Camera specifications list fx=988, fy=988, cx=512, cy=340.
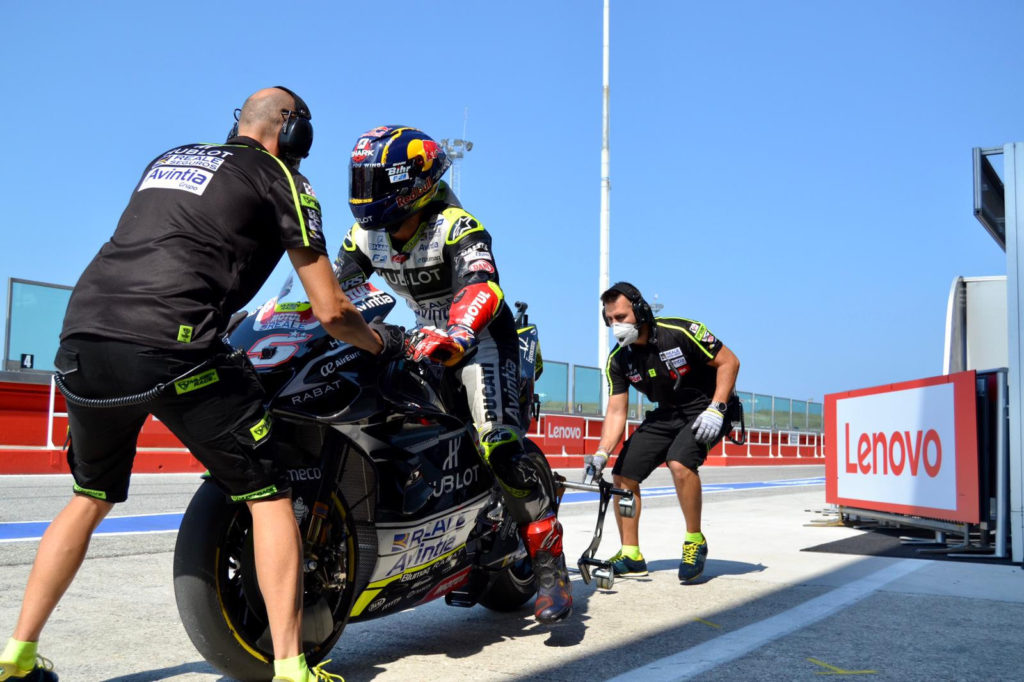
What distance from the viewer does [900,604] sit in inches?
198

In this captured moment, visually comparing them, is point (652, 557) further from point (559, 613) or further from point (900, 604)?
point (559, 613)

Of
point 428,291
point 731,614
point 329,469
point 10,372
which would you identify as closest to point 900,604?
point 731,614

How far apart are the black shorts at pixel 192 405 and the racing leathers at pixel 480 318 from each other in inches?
40.8

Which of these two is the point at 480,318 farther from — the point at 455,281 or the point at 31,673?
the point at 31,673

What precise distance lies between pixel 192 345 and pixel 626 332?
392 cm

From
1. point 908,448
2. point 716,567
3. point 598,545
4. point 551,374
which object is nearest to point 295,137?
point 598,545

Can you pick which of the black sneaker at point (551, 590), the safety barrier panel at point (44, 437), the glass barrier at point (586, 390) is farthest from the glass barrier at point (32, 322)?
the glass barrier at point (586, 390)

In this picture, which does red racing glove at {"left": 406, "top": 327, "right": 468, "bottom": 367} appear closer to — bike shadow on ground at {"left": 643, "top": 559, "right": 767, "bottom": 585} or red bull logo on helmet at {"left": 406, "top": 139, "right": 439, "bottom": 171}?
red bull logo on helmet at {"left": 406, "top": 139, "right": 439, "bottom": 171}

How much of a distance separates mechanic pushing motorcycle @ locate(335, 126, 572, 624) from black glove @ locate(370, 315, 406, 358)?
0.72 feet

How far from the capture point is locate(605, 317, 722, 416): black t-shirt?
6320 mm

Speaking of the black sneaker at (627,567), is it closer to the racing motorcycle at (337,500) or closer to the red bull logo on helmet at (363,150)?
the racing motorcycle at (337,500)

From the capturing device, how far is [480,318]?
367 cm

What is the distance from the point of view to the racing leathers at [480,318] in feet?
12.6

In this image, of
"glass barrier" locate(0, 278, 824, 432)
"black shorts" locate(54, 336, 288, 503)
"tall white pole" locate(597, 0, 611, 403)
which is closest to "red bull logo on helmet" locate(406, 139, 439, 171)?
"black shorts" locate(54, 336, 288, 503)
